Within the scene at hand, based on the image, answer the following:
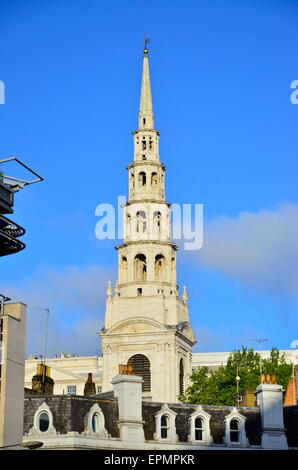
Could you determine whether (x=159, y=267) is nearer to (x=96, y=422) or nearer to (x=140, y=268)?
(x=140, y=268)

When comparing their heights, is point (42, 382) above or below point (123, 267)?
below

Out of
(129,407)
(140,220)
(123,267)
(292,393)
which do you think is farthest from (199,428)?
(140,220)

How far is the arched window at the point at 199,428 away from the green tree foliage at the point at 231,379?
126 feet

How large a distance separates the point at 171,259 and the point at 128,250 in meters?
4.84

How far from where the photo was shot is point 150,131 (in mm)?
146625

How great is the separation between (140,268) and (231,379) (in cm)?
2137

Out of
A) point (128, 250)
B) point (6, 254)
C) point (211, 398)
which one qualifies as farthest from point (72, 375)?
point (6, 254)

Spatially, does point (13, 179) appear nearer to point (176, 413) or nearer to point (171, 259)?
point (176, 413)

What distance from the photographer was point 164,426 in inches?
3022

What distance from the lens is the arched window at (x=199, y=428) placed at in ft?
255

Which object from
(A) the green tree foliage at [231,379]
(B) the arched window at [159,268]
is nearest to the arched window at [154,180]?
(B) the arched window at [159,268]

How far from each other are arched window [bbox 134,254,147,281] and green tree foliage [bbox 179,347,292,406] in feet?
42.1

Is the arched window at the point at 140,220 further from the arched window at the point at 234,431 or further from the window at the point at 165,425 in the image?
the window at the point at 165,425
